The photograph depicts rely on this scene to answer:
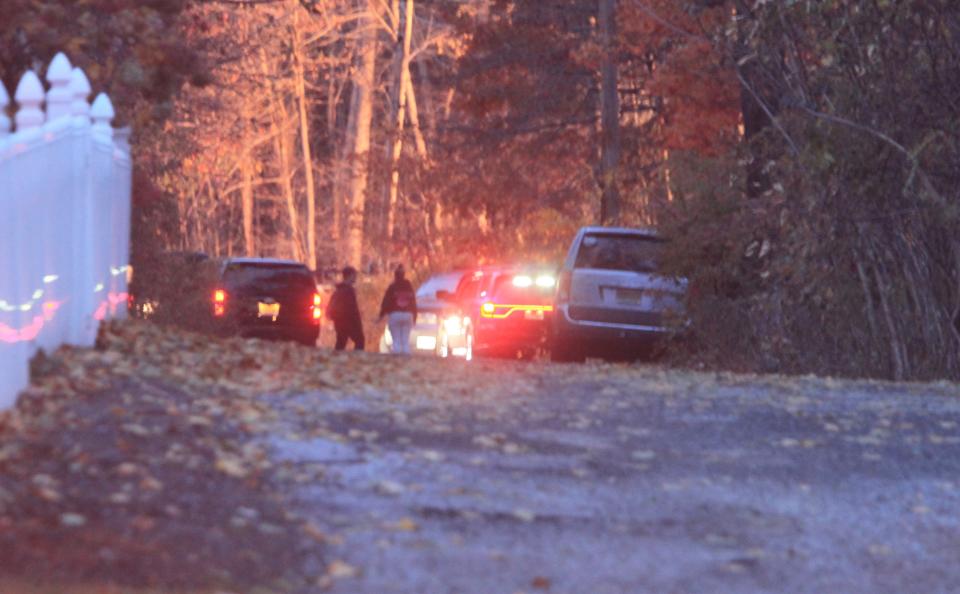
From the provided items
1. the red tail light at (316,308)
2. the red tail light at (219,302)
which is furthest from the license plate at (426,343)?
the red tail light at (219,302)

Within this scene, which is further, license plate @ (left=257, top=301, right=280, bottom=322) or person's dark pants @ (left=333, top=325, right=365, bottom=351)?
license plate @ (left=257, top=301, right=280, bottom=322)

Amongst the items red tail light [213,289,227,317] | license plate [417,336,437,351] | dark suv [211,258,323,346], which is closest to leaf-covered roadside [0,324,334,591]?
red tail light [213,289,227,317]

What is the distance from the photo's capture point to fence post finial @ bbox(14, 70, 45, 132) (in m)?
9.84

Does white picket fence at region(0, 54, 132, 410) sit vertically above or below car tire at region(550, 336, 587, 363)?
above

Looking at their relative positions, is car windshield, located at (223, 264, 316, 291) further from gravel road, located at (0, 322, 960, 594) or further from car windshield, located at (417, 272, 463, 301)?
gravel road, located at (0, 322, 960, 594)

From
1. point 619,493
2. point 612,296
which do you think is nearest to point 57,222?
point 619,493

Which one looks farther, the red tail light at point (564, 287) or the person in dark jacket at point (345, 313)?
the person in dark jacket at point (345, 313)

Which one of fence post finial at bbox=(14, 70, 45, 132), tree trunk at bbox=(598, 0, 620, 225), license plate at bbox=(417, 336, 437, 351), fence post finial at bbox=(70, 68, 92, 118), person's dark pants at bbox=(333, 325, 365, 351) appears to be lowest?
license plate at bbox=(417, 336, 437, 351)

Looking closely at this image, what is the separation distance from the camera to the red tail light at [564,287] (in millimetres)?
22828

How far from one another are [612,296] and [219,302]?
750cm

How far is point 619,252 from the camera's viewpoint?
2300cm

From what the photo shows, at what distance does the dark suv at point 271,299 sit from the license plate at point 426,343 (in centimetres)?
173

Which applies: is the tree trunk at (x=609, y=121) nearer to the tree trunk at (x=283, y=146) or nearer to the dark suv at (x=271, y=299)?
the dark suv at (x=271, y=299)

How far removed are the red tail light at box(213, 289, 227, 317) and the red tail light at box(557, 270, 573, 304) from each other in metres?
6.44
